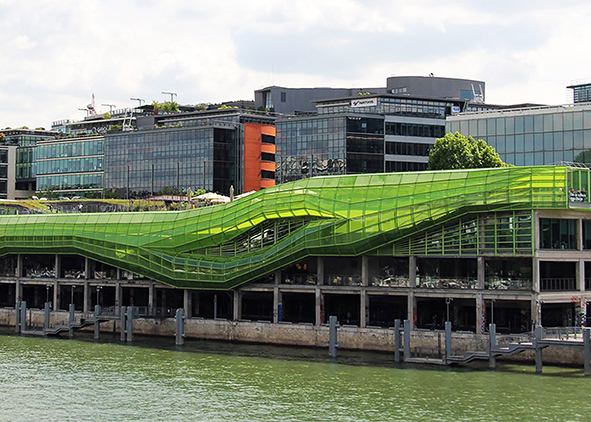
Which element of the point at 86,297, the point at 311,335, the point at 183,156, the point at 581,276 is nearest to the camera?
the point at 581,276

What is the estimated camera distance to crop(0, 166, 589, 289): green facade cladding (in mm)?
82625

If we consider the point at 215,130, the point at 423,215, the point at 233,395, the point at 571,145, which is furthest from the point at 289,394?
the point at 215,130

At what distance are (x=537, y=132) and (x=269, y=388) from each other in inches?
2444

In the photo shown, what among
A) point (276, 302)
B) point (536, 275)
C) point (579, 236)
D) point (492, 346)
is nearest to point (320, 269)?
point (276, 302)

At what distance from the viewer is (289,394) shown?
6750 cm

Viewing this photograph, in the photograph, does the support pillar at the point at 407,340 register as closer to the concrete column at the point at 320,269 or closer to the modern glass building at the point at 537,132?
the concrete column at the point at 320,269

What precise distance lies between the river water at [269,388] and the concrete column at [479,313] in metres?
6.58

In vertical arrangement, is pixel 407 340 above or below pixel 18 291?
below

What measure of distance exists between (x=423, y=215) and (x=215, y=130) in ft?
297

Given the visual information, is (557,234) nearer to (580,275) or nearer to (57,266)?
(580,275)

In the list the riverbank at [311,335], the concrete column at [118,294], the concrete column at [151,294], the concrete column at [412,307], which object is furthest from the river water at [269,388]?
the concrete column at [118,294]

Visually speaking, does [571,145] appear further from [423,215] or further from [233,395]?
[233,395]

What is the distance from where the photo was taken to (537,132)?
12006 cm

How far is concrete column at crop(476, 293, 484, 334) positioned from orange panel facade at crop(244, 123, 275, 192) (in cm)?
9100
